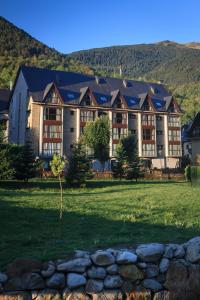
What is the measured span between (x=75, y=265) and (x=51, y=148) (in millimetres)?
53451

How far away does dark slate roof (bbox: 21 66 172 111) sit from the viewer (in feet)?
211

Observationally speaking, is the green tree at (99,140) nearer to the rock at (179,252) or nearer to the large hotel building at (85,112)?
the large hotel building at (85,112)

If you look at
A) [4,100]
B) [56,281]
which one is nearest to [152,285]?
[56,281]

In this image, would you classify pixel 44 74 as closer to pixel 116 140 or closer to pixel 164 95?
pixel 116 140

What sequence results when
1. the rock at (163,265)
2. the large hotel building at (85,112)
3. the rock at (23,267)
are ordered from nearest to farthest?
the rock at (23,267)
the rock at (163,265)
the large hotel building at (85,112)

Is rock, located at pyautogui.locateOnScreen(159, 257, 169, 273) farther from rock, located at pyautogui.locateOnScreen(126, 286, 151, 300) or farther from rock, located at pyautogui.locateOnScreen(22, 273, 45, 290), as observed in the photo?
rock, located at pyautogui.locateOnScreen(22, 273, 45, 290)

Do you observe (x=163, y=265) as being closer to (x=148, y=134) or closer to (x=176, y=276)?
(x=176, y=276)

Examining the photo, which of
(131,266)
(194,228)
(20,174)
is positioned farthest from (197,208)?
(20,174)

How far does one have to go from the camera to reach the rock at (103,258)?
9.11m

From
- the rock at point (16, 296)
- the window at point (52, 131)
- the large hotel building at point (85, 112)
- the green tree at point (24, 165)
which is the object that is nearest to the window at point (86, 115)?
the large hotel building at point (85, 112)

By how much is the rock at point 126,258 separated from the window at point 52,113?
54.0 meters

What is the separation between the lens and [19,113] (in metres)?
66.6

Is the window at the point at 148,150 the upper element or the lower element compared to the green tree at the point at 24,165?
upper

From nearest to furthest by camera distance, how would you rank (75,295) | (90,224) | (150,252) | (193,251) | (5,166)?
(75,295), (150,252), (193,251), (90,224), (5,166)
